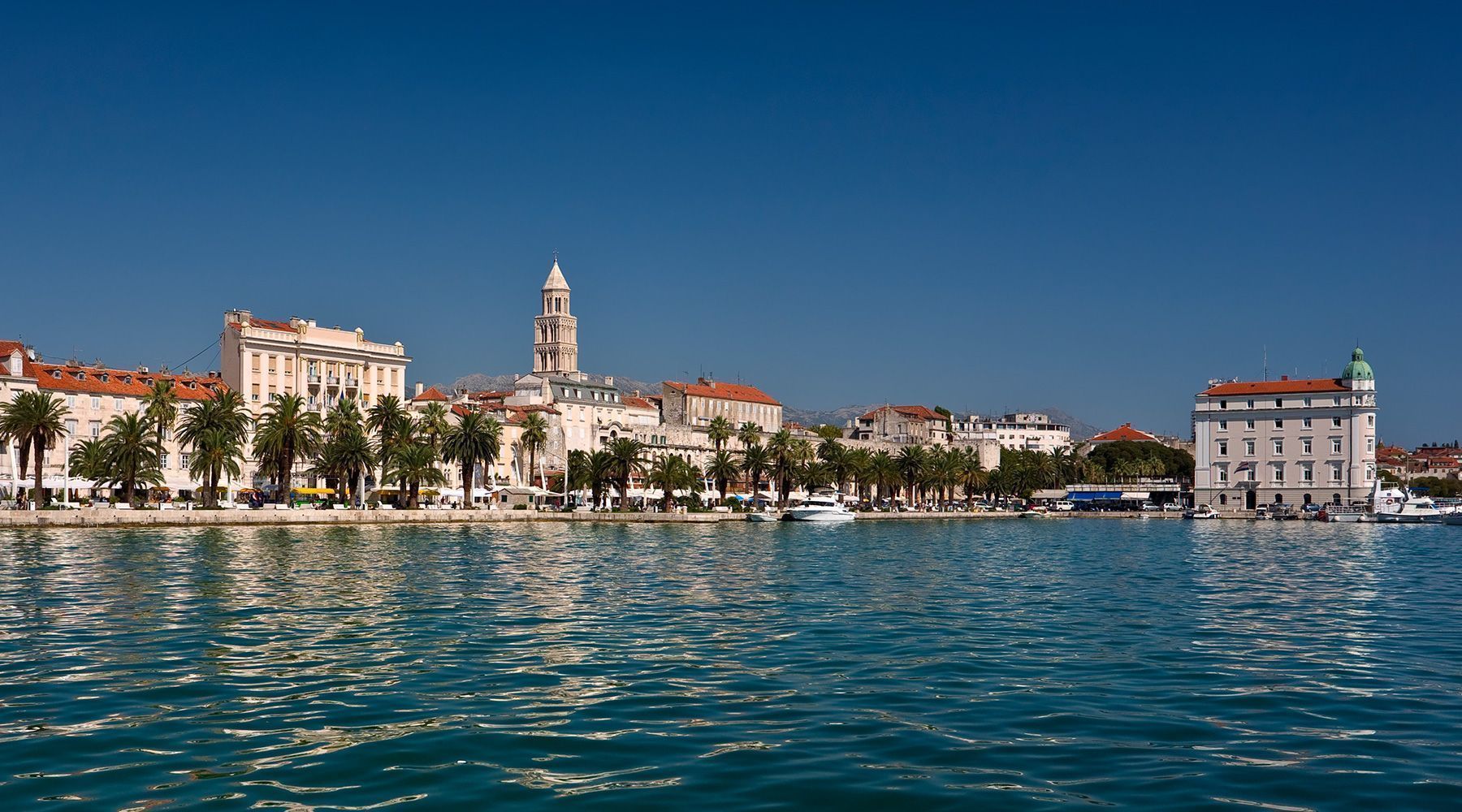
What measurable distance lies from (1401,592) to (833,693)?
84.3 feet

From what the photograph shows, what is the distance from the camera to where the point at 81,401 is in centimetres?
8888

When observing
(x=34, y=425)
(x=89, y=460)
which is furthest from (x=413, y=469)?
(x=34, y=425)

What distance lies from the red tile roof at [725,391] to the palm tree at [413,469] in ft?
283

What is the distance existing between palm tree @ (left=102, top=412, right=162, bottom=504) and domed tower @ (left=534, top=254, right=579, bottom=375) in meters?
108

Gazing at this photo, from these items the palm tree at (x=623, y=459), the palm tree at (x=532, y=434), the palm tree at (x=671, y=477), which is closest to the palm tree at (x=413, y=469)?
the palm tree at (x=623, y=459)

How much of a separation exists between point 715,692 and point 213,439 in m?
66.5

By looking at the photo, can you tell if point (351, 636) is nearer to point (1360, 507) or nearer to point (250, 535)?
point (250, 535)

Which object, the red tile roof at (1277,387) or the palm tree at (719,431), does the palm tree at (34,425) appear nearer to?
the palm tree at (719,431)

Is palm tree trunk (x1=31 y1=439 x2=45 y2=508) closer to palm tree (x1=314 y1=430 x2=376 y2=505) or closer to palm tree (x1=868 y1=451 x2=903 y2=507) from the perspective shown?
palm tree (x1=314 y1=430 x2=376 y2=505)

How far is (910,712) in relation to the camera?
A: 16547 mm

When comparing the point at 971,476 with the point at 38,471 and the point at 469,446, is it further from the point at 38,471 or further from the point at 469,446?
the point at 38,471

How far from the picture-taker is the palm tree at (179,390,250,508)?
77438 millimetres

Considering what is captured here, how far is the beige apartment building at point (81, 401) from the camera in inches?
3297

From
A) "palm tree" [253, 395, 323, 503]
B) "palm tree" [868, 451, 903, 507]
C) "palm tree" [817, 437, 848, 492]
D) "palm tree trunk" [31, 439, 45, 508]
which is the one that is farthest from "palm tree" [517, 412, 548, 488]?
"palm tree trunk" [31, 439, 45, 508]
